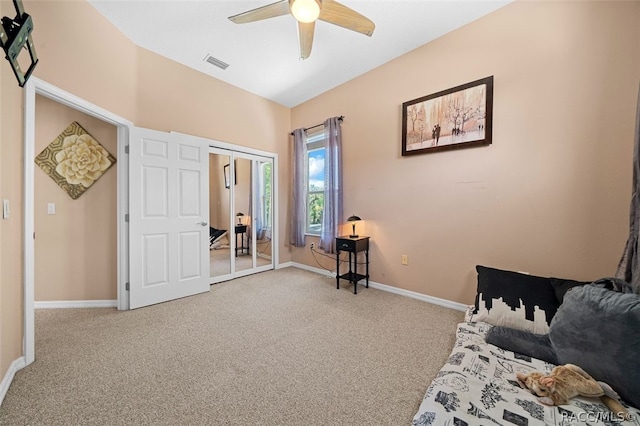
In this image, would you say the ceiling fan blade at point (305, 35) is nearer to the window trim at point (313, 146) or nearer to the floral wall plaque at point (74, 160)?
the window trim at point (313, 146)

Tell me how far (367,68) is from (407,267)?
9.16 feet

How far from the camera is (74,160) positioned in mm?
2625

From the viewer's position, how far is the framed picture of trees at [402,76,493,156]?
7.80 feet

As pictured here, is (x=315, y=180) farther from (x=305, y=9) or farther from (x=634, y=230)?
(x=634, y=230)

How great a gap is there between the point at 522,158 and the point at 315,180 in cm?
279

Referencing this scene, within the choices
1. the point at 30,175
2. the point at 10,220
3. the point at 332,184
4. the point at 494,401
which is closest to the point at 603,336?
the point at 494,401

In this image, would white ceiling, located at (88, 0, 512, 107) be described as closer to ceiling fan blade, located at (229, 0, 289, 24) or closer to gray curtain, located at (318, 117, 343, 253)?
ceiling fan blade, located at (229, 0, 289, 24)

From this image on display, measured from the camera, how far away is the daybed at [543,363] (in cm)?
106

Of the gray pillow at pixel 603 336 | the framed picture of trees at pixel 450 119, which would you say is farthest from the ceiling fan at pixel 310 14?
the gray pillow at pixel 603 336

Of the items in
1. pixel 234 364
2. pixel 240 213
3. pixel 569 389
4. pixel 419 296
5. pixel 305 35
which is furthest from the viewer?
pixel 240 213

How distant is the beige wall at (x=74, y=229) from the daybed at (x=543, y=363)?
3.50 metres

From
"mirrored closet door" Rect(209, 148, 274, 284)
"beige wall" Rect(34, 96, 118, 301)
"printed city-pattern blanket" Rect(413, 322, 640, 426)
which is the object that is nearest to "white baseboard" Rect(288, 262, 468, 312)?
"printed city-pattern blanket" Rect(413, 322, 640, 426)

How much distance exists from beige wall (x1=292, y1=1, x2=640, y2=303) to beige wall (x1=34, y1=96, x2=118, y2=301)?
11.2ft

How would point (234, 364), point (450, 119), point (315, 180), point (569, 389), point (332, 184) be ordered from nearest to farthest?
point (569, 389) < point (234, 364) < point (450, 119) < point (332, 184) < point (315, 180)
